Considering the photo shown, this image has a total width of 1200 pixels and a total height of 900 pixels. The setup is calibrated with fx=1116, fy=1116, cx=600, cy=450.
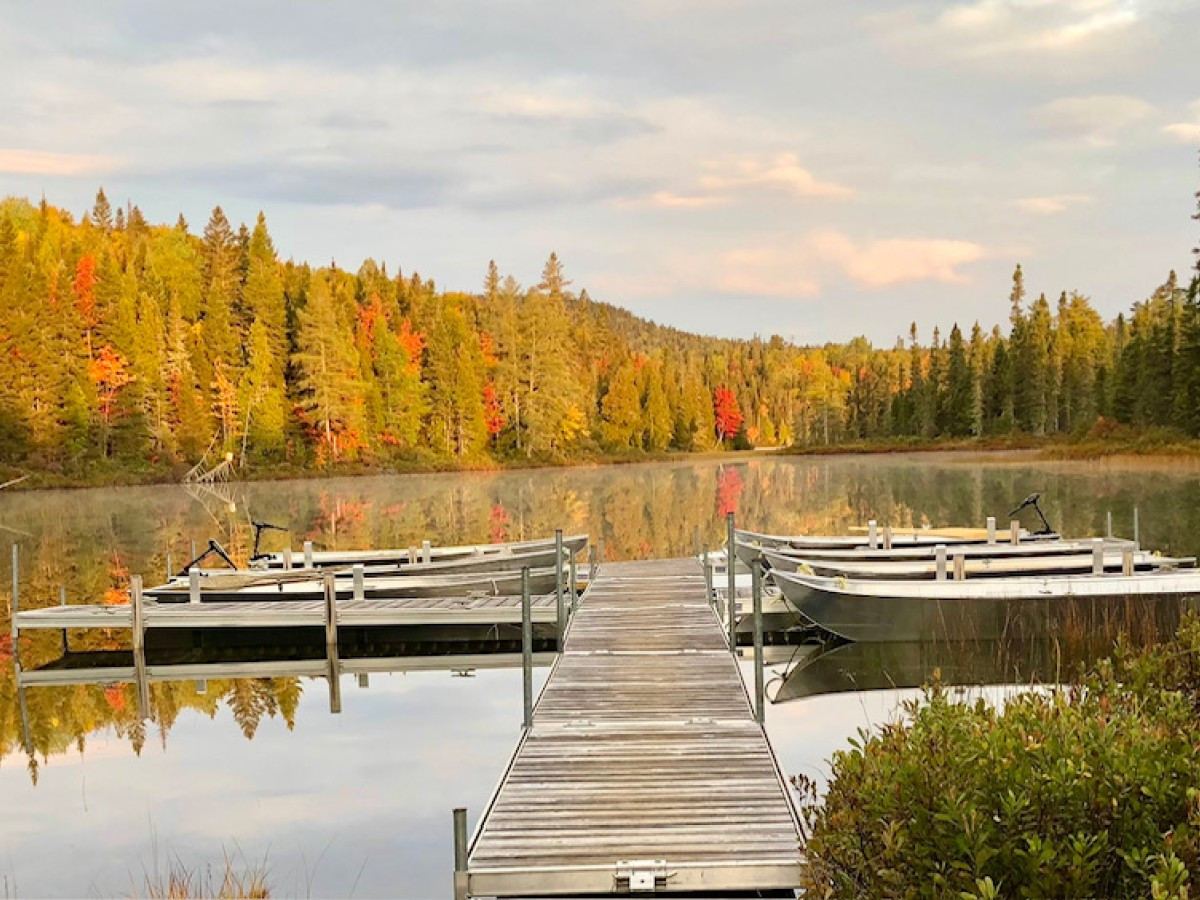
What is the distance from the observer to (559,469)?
8650cm

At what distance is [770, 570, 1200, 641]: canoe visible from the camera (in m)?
16.7

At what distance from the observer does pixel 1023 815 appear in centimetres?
540

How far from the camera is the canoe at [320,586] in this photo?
19.2m

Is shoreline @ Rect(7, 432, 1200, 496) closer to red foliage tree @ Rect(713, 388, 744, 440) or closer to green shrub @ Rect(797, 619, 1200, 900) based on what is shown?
red foliage tree @ Rect(713, 388, 744, 440)

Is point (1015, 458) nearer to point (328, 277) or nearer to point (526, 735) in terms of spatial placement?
point (328, 277)

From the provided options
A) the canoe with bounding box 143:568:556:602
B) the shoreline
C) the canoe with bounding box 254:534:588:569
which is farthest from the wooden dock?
the shoreline

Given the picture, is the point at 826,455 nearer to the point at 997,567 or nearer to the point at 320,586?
the point at 997,567

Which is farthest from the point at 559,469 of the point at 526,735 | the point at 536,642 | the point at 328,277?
the point at 526,735

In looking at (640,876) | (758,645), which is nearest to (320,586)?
(758,645)

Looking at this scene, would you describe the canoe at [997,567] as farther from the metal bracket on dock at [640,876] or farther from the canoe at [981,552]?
the metal bracket on dock at [640,876]

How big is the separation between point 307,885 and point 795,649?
10.6 m

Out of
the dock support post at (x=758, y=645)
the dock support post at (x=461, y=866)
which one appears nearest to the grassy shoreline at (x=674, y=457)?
the dock support post at (x=758, y=645)

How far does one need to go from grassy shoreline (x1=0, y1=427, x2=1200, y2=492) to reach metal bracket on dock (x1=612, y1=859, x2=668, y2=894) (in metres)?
57.9

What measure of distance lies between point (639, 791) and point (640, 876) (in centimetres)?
150
